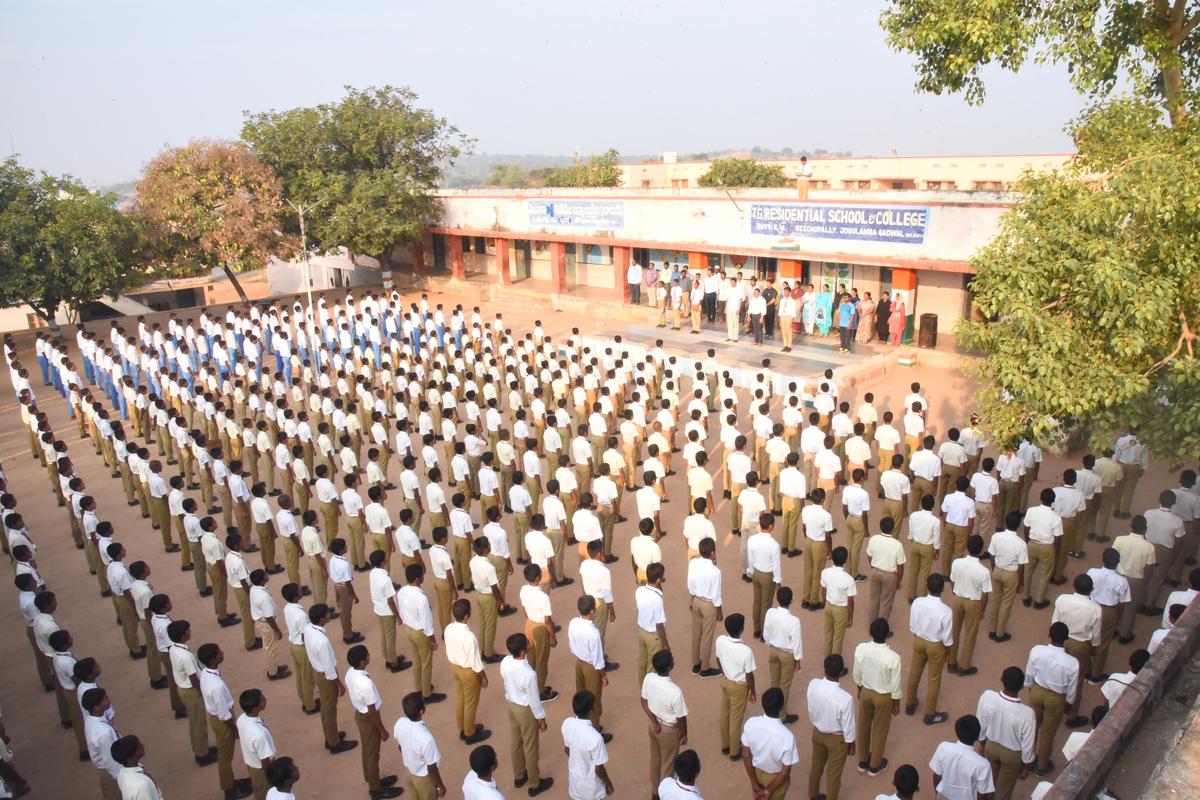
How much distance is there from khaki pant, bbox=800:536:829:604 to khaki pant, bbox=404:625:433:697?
375 cm

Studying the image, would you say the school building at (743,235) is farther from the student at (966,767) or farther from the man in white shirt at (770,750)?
the man in white shirt at (770,750)

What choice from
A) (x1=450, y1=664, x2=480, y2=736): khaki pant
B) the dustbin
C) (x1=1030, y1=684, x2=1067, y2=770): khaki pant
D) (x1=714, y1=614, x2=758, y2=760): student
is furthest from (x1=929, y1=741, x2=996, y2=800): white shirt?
the dustbin

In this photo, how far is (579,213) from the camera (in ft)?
76.6

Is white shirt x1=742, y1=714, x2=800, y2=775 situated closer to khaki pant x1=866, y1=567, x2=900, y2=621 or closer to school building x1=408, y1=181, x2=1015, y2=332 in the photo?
khaki pant x1=866, y1=567, x2=900, y2=621

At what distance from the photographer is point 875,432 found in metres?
11.2

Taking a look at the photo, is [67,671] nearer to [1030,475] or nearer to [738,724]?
[738,724]

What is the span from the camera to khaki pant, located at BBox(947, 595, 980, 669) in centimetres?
698

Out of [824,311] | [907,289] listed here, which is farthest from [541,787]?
[907,289]

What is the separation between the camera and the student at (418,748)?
5207 millimetres

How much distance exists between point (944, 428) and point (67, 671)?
1241cm

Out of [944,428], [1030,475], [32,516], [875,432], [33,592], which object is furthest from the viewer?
[944,428]

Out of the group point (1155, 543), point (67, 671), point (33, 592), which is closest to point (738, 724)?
point (1155, 543)

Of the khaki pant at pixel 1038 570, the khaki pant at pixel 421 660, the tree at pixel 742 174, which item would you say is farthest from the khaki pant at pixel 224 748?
the tree at pixel 742 174

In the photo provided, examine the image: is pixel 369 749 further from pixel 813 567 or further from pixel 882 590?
pixel 882 590
